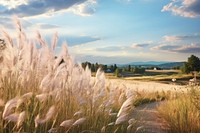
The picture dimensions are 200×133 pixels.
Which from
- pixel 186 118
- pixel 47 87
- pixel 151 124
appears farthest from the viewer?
pixel 151 124

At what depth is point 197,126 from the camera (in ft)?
21.7

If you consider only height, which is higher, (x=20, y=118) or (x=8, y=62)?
(x=8, y=62)

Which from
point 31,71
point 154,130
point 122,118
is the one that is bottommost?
point 154,130

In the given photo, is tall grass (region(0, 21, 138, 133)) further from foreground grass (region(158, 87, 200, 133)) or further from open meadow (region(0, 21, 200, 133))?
foreground grass (region(158, 87, 200, 133))

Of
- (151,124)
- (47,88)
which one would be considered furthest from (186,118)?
(47,88)

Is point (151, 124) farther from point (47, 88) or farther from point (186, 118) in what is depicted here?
point (47, 88)

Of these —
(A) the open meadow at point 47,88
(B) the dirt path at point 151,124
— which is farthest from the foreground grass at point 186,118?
(A) the open meadow at point 47,88

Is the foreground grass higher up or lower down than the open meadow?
lower down

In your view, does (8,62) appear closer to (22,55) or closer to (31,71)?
(22,55)

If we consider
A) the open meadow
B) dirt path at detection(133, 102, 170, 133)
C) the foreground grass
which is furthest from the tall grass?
the foreground grass

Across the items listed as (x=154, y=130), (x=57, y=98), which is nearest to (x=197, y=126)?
(x=154, y=130)

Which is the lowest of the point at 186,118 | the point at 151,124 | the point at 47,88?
the point at 151,124

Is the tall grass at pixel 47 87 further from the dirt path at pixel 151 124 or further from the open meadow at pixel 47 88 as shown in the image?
the dirt path at pixel 151 124

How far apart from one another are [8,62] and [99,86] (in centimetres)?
165
